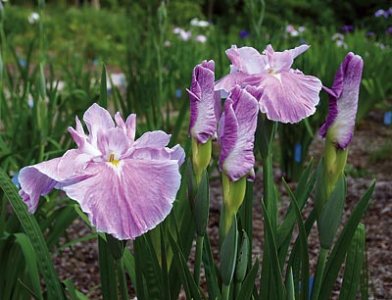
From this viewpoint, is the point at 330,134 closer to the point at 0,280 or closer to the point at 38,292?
the point at 38,292

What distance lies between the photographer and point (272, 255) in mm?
944

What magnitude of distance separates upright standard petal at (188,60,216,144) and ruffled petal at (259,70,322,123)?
0.07 m

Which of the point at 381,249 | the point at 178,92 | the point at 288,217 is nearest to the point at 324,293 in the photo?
the point at 288,217

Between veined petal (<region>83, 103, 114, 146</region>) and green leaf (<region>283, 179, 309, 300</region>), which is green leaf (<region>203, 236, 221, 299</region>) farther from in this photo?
veined petal (<region>83, 103, 114, 146</region>)

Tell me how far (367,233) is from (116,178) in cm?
164

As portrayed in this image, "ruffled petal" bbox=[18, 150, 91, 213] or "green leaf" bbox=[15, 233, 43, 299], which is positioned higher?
"ruffled petal" bbox=[18, 150, 91, 213]

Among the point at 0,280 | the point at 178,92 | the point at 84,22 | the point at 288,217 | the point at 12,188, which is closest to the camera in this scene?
the point at 12,188

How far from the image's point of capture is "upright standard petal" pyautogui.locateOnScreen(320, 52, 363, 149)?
0.91 m

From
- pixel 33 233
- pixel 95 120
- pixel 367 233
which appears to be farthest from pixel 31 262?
pixel 367 233

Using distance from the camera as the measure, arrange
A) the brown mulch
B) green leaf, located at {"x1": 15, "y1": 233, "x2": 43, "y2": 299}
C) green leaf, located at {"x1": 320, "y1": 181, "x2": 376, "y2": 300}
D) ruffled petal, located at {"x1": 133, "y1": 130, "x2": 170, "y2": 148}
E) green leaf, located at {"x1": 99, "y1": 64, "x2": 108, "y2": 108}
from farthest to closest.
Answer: the brown mulch
green leaf, located at {"x1": 15, "y1": 233, "x2": 43, "y2": 299}
green leaf, located at {"x1": 99, "y1": 64, "x2": 108, "y2": 108}
green leaf, located at {"x1": 320, "y1": 181, "x2": 376, "y2": 300}
ruffled petal, located at {"x1": 133, "y1": 130, "x2": 170, "y2": 148}

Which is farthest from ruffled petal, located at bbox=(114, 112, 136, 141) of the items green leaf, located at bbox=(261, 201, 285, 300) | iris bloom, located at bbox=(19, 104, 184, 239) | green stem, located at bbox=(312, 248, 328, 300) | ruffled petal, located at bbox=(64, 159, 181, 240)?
green stem, located at bbox=(312, 248, 328, 300)

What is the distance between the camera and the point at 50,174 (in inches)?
31.7

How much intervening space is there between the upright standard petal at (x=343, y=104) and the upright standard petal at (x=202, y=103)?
0.16m

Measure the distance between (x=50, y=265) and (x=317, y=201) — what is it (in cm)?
42
